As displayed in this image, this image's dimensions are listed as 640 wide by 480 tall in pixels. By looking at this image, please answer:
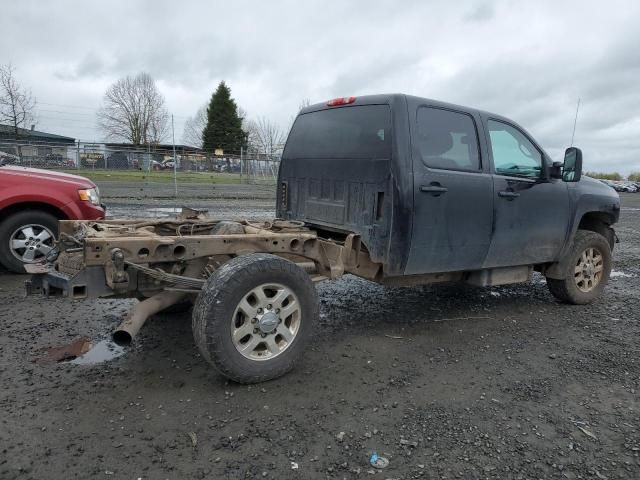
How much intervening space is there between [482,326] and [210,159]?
2544cm

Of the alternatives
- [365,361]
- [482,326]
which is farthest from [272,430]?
[482,326]

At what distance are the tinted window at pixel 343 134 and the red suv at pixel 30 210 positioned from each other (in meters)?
2.92

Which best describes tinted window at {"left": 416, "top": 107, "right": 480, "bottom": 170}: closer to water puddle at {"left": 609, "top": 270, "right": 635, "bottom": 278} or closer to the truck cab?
the truck cab

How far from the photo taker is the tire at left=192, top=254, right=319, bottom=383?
3203 mm

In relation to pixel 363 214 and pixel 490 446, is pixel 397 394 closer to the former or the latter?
pixel 490 446

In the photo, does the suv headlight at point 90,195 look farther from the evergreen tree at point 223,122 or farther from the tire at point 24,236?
the evergreen tree at point 223,122

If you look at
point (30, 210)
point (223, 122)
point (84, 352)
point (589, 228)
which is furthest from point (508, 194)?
point (223, 122)

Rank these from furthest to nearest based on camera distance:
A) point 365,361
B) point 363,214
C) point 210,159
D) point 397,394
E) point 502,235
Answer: point 210,159, point 502,235, point 363,214, point 365,361, point 397,394

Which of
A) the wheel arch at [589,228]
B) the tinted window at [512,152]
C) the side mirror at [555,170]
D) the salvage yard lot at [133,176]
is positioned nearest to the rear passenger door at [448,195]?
the tinted window at [512,152]

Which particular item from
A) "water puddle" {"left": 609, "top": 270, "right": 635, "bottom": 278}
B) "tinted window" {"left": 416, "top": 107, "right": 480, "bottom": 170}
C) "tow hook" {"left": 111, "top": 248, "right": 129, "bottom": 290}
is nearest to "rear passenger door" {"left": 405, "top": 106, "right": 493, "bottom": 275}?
"tinted window" {"left": 416, "top": 107, "right": 480, "bottom": 170}

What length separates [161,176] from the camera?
75.6ft

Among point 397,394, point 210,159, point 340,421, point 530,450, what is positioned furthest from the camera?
point 210,159

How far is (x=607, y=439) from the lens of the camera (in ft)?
9.81

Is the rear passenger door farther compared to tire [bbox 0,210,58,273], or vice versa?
tire [bbox 0,210,58,273]
